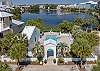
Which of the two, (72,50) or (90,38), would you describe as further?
(90,38)

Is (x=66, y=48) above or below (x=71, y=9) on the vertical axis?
below

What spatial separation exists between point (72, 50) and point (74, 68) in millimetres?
2508

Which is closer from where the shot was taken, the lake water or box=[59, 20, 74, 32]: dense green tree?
box=[59, 20, 74, 32]: dense green tree

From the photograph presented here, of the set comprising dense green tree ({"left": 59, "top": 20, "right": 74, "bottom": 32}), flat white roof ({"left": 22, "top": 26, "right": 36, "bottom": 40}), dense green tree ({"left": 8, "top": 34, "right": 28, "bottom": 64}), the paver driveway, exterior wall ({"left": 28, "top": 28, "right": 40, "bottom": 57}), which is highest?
dense green tree ({"left": 59, "top": 20, "right": 74, "bottom": 32})

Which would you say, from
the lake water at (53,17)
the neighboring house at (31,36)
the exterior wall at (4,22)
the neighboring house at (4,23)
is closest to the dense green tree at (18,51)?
the neighboring house at (31,36)

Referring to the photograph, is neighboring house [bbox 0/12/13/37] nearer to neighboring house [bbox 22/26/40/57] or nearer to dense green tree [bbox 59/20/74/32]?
neighboring house [bbox 22/26/40/57]

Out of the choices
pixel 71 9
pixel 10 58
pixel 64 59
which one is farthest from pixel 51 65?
pixel 71 9

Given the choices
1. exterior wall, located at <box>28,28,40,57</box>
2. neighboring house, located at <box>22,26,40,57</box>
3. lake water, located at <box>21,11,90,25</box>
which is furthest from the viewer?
lake water, located at <box>21,11,90,25</box>

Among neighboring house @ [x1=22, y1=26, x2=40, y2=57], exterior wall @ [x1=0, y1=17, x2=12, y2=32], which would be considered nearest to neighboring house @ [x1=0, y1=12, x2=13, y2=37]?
exterior wall @ [x1=0, y1=17, x2=12, y2=32]

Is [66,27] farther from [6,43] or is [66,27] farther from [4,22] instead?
[6,43]

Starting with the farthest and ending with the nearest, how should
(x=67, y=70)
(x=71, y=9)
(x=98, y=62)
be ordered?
(x=71, y=9), (x=98, y=62), (x=67, y=70)

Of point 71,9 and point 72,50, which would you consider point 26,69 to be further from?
point 71,9

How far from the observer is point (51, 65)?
4244cm

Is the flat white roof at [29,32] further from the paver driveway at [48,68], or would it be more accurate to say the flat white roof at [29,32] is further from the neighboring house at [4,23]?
the paver driveway at [48,68]
